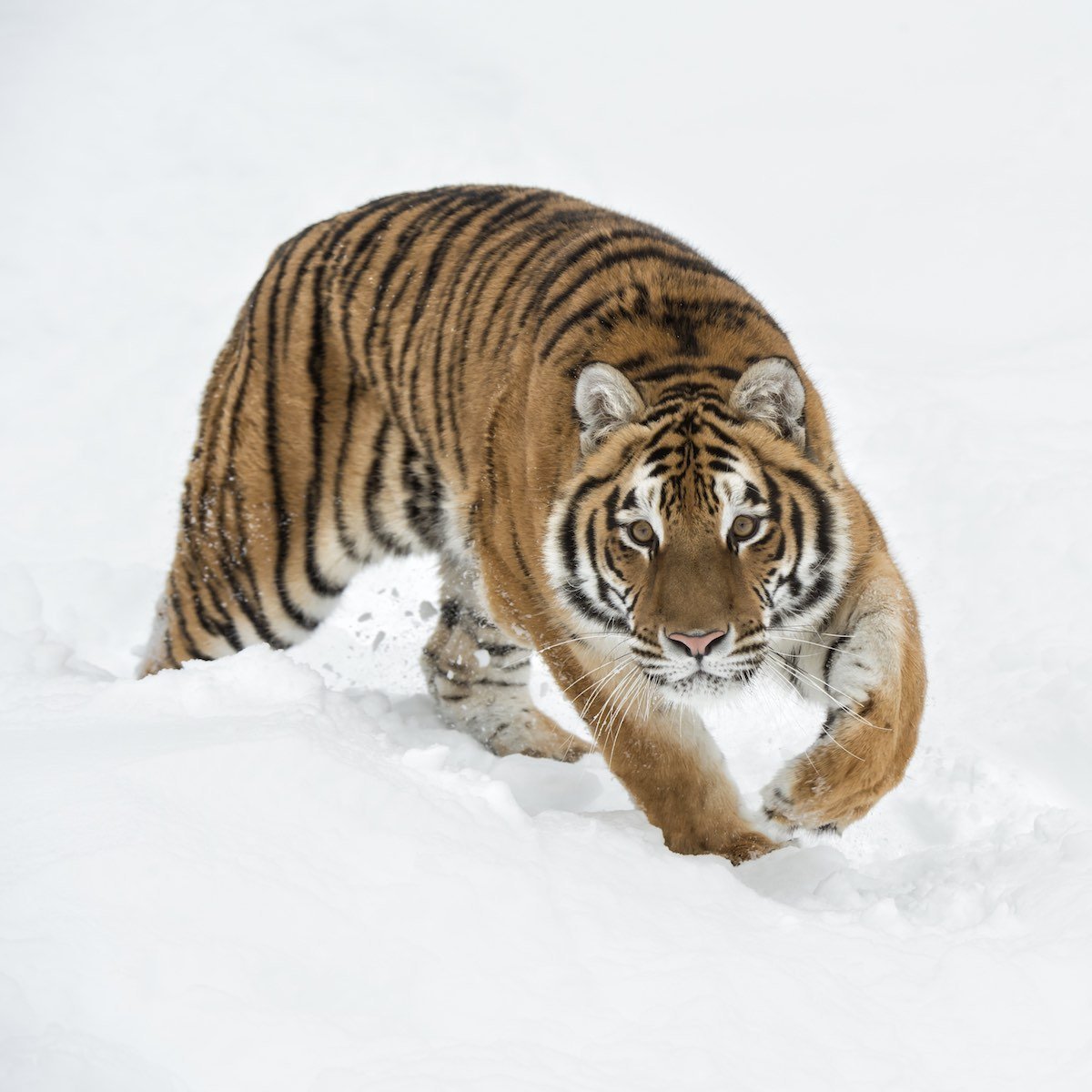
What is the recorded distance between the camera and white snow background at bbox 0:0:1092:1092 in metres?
1.70

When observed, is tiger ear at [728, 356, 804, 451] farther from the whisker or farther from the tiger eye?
the whisker

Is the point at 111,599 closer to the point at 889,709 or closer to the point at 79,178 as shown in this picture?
the point at 889,709

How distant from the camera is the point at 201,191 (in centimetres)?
724

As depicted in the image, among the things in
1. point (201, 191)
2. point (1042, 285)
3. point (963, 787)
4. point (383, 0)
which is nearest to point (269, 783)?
point (963, 787)

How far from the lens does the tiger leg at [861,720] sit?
7.95 ft

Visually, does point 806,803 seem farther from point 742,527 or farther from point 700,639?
point 742,527

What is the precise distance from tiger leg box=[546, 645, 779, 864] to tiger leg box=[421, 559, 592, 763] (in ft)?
3.66

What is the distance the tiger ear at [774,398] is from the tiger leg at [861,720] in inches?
13.4

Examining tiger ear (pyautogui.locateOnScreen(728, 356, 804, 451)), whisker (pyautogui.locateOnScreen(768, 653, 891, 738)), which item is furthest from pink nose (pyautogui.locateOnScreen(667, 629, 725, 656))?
tiger ear (pyautogui.locateOnScreen(728, 356, 804, 451))

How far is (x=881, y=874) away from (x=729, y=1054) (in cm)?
102

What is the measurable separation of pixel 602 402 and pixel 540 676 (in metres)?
2.16

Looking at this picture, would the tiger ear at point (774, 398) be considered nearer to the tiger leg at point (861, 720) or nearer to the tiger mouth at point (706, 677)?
the tiger leg at point (861, 720)

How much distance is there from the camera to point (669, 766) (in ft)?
8.66

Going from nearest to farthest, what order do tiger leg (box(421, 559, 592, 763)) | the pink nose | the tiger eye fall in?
the pink nose, the tiger eye, tiger leg (box(421, 559, 592, 763))
